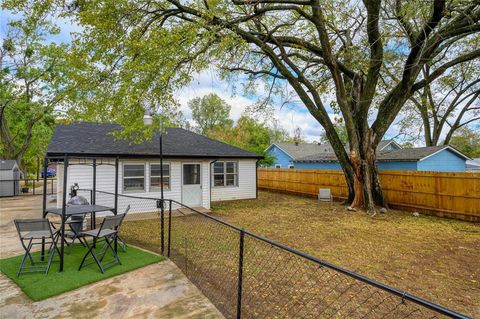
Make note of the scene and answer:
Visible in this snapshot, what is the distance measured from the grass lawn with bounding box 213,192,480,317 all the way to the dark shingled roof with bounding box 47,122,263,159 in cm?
287

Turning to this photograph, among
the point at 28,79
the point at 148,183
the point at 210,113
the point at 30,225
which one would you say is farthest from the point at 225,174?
the point at 210,113

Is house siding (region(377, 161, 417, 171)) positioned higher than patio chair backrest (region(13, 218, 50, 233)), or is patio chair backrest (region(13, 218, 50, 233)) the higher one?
house siding (region(377, 161, 417, 171))

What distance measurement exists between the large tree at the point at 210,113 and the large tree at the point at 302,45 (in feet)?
107

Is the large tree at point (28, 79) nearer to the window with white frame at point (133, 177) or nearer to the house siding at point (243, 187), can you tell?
the window with white frame at point (133, 177)

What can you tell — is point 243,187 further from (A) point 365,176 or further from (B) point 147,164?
(A) point 365,176

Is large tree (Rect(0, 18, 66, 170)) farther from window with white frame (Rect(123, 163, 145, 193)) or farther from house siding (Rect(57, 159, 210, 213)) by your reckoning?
window with white frame (Rect(123, 163, 145, 193))

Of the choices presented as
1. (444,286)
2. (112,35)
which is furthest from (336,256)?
(112,35)

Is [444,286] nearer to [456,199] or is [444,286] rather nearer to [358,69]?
[456,199]

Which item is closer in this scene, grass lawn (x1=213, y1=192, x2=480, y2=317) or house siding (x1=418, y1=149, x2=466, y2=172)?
grass lawn (x1=213, y1=192, x2=480, y2=317)

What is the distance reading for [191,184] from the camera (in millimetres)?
11977

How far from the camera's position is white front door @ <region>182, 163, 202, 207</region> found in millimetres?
11766

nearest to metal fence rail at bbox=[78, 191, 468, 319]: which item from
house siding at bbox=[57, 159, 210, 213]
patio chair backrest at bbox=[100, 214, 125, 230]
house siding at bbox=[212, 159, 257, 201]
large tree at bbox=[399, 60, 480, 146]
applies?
patio chair backrest at bbox=[100, 214, 125, 230]

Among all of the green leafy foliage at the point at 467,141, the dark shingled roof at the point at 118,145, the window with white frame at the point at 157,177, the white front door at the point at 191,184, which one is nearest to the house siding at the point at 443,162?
the dark shingled roof at the point at 118,145

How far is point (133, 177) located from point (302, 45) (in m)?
8.47
